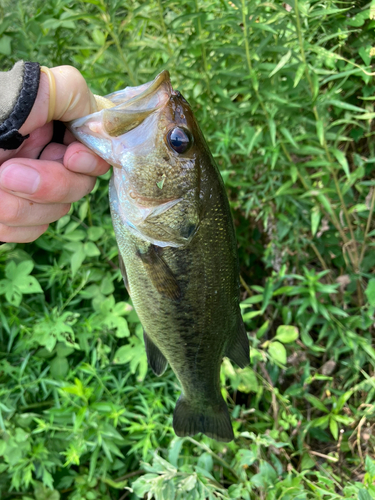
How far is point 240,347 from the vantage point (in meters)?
1.50

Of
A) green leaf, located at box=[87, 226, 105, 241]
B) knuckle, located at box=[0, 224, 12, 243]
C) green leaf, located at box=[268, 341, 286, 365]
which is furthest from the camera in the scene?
green leaf, located at box=[87, 226, 105, 241]

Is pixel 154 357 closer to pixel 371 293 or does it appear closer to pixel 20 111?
pixel 20 111

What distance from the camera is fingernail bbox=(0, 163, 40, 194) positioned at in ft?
3.51

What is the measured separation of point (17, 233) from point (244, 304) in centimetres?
139

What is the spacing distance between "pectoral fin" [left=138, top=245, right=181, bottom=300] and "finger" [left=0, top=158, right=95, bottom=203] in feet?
1.08

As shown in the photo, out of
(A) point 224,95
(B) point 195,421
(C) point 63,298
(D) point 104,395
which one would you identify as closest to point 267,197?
(A) point 224,95

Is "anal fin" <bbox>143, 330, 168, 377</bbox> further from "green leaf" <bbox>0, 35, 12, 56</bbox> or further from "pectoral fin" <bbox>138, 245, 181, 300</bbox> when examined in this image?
"green leaf" <bbox>0, 35, 12, 56</bbox>

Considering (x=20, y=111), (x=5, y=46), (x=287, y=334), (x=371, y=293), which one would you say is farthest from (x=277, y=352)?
(x=5, y=46)

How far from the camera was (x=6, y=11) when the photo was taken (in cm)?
214

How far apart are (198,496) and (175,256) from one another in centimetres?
107

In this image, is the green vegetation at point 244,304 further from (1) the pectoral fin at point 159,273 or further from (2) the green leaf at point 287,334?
(1) the pectoral fin at point 159,273

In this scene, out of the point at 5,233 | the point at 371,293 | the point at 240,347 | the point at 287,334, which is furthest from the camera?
the point at 287,334

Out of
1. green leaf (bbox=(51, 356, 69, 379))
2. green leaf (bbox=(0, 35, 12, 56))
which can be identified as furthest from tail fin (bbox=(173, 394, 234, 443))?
green leaf (bbox=(0, 35, 12, 56))

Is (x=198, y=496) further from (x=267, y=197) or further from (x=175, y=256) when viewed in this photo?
(x=267, y=197)
